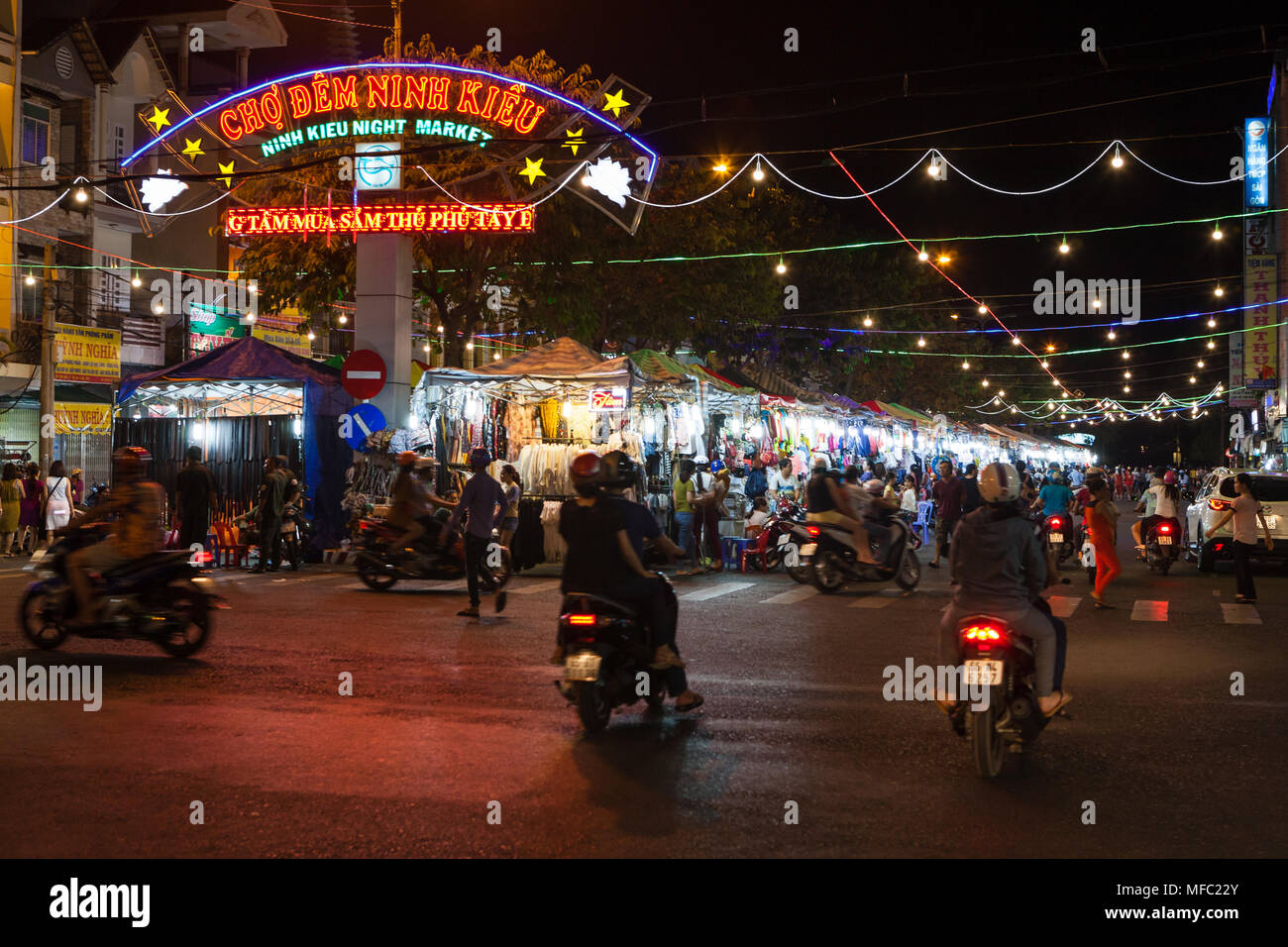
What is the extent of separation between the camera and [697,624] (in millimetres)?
13500

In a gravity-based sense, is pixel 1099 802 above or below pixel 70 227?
below

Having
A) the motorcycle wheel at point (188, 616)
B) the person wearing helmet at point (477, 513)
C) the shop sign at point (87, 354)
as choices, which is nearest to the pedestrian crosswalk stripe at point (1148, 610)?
the person wearing helmet at point (477, 513)

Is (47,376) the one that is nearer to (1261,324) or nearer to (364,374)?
(364,374)

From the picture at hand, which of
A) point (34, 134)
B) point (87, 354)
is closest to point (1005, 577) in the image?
point (87, 354)

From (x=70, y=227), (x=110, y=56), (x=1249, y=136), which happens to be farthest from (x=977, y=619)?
(x=1249, y=136)

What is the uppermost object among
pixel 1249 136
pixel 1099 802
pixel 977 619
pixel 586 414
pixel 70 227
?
pixel 1249 136

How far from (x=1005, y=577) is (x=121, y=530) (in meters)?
7.02

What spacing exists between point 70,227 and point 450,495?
1887cm

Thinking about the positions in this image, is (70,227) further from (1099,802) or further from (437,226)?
(1099,802)

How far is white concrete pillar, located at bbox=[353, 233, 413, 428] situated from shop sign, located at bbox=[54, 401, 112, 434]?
12.8 metres

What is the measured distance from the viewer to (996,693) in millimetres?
6688

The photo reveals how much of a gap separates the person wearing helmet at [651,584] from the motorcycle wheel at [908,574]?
9.72 m

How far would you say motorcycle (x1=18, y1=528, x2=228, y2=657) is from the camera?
1025 centimetres

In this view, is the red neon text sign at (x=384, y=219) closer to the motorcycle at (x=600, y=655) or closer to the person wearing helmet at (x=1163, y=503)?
the person wearing helmet at (x=1163, y=503)
